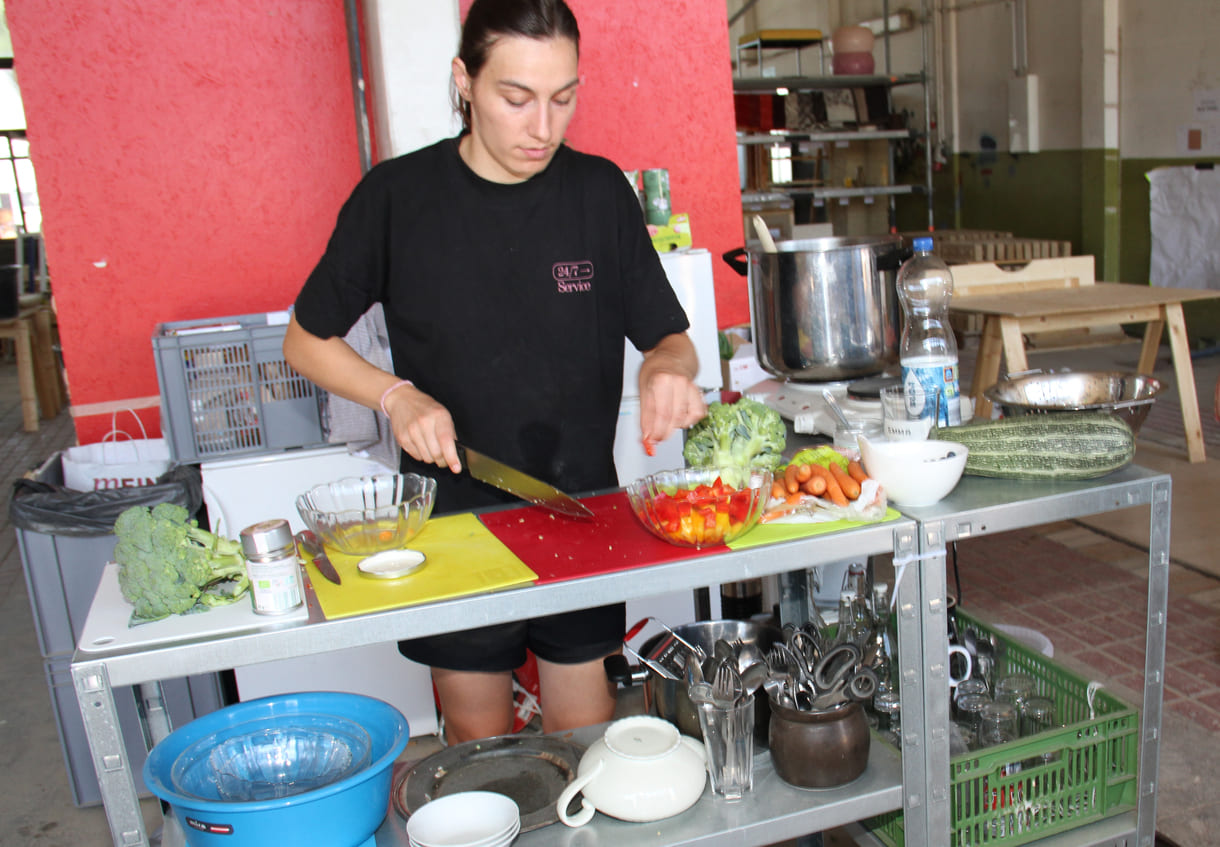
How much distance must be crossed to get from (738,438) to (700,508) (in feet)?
1.20

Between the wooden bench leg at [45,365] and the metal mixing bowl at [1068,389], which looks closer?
the metal mixing bowl at [1068,389]

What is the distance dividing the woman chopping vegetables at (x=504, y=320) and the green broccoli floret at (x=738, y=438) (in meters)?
0.12

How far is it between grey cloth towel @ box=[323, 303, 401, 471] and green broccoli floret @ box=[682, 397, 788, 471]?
47.4 inches

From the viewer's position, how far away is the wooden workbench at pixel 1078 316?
179 inches

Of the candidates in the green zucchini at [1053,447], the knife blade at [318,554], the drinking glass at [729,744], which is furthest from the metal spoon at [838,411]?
the knife blade at [318,554]

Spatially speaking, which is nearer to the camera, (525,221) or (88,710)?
(88,710)

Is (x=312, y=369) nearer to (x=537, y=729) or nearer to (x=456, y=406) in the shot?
(x=456, y=406)

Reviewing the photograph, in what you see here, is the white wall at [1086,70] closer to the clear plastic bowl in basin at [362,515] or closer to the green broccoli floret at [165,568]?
the clear plastic bowl in basin at [362,515]

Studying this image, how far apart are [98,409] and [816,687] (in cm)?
303

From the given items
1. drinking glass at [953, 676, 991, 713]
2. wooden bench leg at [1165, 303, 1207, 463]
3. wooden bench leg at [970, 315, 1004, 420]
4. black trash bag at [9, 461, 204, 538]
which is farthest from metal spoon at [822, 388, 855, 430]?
wooden bench leg at [1165, 303, 1207, 463]

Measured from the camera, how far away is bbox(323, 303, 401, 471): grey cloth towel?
9.38ft

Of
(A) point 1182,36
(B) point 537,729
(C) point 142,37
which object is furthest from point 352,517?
(A) point 1182,36

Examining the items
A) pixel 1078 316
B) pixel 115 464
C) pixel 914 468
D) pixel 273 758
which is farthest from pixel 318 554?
pixel 1078 316

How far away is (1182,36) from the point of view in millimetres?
7633
